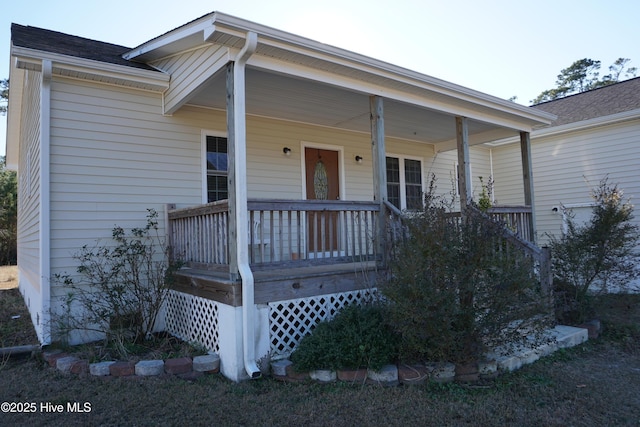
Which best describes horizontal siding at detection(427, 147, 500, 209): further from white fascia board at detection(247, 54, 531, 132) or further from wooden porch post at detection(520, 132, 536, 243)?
white fascia board at detection(247, 54, 531, 132)

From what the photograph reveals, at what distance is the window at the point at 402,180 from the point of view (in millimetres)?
9219

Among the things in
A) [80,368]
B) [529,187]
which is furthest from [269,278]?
[529,187]

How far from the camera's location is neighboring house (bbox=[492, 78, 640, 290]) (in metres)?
8.70

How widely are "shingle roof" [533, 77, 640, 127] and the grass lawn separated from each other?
654 cm

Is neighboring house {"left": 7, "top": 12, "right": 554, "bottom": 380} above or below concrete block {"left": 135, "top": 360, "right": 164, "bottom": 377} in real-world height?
above

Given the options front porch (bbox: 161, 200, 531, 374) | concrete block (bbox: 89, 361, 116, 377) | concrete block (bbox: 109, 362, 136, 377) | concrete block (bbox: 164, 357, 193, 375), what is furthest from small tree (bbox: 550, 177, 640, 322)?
concrete block (bbox: 89, 361, 116, 377)

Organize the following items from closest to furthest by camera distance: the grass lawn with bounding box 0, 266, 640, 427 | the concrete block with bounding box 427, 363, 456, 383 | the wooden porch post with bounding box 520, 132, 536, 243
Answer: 1. the grass lawn with bounding box 0, 266, 640, 427
2. the concrete block with bounding box 427, 363, 456, 383
3. the wooden porch post with bounding box 520, 132, 536, 243

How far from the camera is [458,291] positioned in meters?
3.72

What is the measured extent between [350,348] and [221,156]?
399cm

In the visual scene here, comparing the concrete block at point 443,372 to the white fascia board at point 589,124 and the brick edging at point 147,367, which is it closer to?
the brick edging at point 147,367

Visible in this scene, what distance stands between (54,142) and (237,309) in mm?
3249

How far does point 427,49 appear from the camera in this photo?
11234 millimetres

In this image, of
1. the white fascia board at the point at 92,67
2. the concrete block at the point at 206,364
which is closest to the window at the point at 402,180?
the white fascia board at the point at 92,67

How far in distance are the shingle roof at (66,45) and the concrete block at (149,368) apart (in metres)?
3.83
